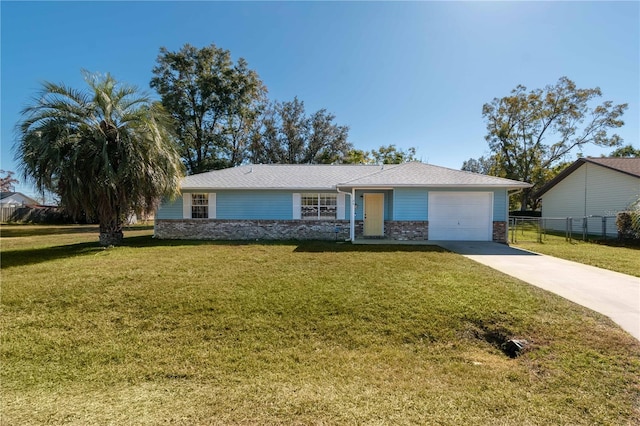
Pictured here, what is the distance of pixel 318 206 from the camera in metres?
13.8

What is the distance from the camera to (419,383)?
10.7ft

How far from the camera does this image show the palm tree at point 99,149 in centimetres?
948

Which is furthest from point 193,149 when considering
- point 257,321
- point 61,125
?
point 257,321

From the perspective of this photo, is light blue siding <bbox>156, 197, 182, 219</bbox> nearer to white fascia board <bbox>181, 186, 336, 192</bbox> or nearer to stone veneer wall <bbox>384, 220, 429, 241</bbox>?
white fascia board <bbox>181, 186, 336, 192</bbox>

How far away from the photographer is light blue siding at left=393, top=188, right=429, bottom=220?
40.9 ft

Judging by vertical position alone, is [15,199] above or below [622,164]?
below

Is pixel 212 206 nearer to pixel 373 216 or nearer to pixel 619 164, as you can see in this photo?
pixel 373 216

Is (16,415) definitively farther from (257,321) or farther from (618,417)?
(618,417)

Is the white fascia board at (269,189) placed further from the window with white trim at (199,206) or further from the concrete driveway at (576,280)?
the concrete driveway at (576,280)

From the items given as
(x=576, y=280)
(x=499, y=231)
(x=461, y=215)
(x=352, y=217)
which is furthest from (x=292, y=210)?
(x=576, y=280)

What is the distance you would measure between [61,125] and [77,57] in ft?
11.1

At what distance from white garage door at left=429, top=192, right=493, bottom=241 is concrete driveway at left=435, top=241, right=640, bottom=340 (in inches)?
85.5

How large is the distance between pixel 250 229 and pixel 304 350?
10269 millimetres

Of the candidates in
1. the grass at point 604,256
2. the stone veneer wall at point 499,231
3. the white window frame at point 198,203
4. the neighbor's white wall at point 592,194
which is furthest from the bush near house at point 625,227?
the white window frame at point 198,203
